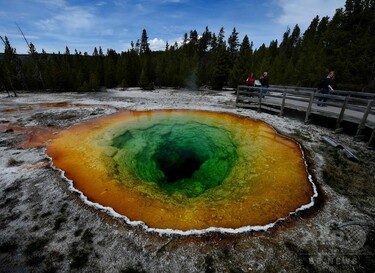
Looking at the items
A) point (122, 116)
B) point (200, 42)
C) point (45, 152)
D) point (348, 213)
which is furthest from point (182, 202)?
point (200, 42)

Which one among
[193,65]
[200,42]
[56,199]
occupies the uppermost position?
[200,42]

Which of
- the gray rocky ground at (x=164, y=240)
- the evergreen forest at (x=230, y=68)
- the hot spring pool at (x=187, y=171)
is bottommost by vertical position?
the hot spring pool at (x=187, y=171)

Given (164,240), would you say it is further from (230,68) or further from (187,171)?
(230,68)

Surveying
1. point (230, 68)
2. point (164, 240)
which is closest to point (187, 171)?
point (164, 240)

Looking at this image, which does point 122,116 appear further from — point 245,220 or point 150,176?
point 245,220

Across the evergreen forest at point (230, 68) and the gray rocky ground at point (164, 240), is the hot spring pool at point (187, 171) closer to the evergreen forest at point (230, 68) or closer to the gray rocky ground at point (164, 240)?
the gray rocky ground at point (164, 240)

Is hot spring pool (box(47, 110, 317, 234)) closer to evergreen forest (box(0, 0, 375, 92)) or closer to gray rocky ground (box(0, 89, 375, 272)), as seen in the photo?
gray rocky ground (box(0, 89, 375, 272))

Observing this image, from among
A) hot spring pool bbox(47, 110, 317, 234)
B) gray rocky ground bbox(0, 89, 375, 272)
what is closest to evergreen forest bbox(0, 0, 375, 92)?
hot spring pool bbox(47, 110, 317, 234)

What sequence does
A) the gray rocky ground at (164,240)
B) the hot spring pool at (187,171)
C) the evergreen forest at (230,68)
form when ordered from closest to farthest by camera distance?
1. the gray rocky ground at (164,240)
2. the hot spring pool at (187,171)
3. the evergreen forest at (230,68)

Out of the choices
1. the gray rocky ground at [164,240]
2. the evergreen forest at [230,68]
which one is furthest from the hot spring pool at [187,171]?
the evergreen forest at [230,68]

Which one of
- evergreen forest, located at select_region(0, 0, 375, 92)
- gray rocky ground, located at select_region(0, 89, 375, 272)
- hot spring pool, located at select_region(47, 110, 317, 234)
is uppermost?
evergreen forest, located at select_region(0, 0, 375, 92)

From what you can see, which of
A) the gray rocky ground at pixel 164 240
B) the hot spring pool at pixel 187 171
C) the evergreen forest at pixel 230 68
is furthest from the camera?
the evergreen forest at pixel 230 68
